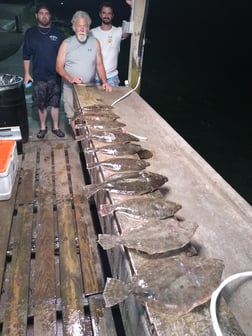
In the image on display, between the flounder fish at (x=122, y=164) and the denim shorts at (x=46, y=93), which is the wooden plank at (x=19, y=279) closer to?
the flounder fish at (x=122, y=164)

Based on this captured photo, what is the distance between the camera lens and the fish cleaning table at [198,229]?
1.23 metres

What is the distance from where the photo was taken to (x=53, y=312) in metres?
2.19

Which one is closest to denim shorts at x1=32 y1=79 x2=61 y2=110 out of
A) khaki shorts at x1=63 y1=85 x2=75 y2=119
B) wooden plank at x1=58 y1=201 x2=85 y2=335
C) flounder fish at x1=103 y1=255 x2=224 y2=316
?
khaki shorts at x1=63 y1=85 x2=75 y2=119

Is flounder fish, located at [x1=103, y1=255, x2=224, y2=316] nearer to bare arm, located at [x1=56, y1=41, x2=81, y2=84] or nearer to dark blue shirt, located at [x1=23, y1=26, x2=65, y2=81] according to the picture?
bare arm, located at [x1=56, y1=41, x2=81, y2=84]

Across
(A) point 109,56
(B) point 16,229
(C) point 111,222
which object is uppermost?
(A) point 109,56

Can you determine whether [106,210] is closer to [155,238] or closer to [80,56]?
[155,238]

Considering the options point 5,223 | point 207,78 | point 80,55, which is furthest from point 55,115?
point 207,78

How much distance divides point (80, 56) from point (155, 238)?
11.1 feet

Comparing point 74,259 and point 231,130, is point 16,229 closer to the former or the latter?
point 74,259

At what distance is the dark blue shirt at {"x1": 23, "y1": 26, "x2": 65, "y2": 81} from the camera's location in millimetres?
4430

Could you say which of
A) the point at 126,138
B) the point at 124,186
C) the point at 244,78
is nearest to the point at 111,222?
the point at 124,186

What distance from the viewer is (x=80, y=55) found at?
4207 millimetres

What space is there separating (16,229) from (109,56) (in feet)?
10.0

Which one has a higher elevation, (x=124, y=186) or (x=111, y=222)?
(x=124, y=186)
